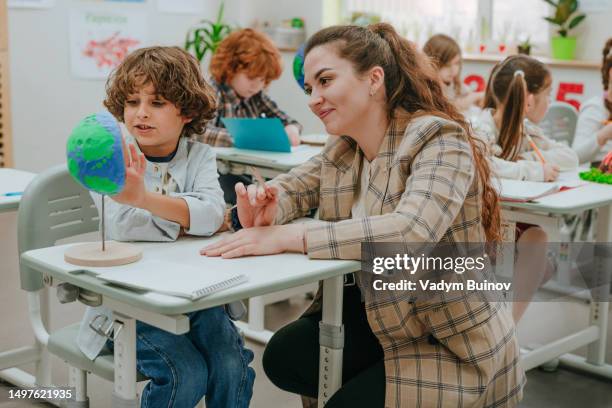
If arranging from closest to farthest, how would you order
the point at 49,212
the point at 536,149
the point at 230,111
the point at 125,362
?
1. the point at 125,362
2. the point at 49,212
3. the point at 536,149
4. the point at 230,111

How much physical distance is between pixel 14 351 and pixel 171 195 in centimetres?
106

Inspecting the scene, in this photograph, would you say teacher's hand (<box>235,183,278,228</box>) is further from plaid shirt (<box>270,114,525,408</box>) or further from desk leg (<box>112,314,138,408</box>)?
desk leg (<box>112,314,138,408</box>)

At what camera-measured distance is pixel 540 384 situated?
9.04 ft

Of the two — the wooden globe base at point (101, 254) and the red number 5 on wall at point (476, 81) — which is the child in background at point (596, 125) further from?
the wooden globe base at point (101, 254)

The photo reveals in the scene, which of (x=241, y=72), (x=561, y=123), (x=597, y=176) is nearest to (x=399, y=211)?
(x=597, y=176)

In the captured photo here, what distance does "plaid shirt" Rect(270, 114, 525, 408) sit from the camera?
1.54 metres

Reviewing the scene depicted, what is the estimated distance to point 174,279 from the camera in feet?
4.43

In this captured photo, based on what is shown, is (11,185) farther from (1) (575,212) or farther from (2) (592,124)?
(2) (592,124)

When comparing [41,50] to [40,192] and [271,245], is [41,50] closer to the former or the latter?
[40,192]

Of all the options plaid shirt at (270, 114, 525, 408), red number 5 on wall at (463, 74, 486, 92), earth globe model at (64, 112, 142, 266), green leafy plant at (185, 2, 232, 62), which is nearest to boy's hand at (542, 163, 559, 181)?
plaid shirt at (270, 114, 525, 408)

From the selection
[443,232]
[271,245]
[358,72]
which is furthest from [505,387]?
[358,72]

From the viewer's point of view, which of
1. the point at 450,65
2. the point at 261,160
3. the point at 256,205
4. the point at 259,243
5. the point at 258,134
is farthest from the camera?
the point at 450,65

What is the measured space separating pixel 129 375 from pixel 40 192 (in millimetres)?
671

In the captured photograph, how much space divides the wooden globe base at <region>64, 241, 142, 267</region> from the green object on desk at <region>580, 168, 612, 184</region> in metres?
1.81
